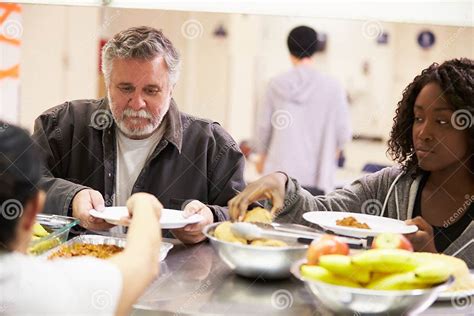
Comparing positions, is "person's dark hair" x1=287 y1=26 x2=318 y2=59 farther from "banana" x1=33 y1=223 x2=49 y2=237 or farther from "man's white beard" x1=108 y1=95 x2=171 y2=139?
"banana" x1=33 y1=223 x2=49 y2=237

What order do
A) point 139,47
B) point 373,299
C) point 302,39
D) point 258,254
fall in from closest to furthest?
point 373,299
point 258,254
point 139,47
point 302,39

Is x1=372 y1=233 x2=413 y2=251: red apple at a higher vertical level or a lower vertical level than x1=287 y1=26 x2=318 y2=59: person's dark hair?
lower

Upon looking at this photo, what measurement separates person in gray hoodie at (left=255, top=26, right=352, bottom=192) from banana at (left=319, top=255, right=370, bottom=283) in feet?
4.22

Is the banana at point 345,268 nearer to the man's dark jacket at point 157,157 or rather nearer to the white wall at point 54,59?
the man's dark jacket at point 157,157

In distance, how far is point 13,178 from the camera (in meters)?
1.05

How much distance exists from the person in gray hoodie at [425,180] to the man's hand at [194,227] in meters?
0.09

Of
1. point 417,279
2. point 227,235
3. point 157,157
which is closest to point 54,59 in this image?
point 157,157

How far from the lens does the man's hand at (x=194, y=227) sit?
1869 millimetres

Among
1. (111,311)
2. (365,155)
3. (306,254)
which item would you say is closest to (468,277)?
(306,254)

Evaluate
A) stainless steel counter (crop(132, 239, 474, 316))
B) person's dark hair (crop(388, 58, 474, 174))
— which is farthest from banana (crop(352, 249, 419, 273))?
person's dark hair (crop(388, 58, 474, 174))

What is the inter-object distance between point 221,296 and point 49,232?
0.55 meters

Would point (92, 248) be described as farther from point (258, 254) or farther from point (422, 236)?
point (422, 236)

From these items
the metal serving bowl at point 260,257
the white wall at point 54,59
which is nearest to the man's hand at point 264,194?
the metal serving bowl at point 260,257

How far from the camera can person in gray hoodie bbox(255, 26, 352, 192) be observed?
9.31 ft
